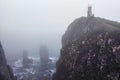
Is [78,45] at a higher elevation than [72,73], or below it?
higher

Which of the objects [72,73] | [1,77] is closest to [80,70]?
[72,73]

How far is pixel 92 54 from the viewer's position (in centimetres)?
11275

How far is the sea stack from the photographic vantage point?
103m

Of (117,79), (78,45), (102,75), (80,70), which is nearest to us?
(117,79)

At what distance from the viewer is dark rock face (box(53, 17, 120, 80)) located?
4061 inches

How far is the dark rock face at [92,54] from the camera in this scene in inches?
4061

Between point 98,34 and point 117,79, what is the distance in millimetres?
25897

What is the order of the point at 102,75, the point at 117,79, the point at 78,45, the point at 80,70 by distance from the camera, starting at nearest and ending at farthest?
the point at 117,79, the point at 102,75, the point at 80,70, the point at 78,45

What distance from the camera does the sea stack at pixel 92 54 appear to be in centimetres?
10319

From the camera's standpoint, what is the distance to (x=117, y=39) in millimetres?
105438

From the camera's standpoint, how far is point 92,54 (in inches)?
4439

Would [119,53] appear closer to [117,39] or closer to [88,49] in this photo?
[117,39]

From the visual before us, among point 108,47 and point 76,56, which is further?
point 76,56

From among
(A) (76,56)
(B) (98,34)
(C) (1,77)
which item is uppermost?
(B) (98,34)
